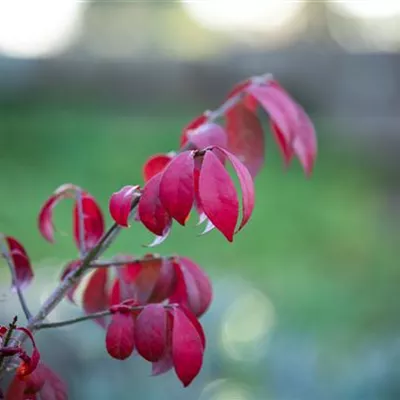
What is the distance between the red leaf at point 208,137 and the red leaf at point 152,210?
114 millimetres

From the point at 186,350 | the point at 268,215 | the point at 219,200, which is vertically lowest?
the point at 268,215

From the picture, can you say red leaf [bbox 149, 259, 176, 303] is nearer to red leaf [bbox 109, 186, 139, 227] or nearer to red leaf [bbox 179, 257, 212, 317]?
red leaf [bbox 179, 257, 212, 317]

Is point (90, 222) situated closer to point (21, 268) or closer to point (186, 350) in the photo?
point (21, 268)

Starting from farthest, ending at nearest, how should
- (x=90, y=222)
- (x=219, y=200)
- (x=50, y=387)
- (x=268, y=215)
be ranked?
(x=268, y=215) < (x=90, y=222) < (x=50, y=387) < (x=219, y=200)

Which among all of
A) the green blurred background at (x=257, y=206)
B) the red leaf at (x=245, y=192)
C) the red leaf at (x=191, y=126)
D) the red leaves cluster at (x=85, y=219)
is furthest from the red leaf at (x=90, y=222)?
the green blurred background at (x=257, y=206)

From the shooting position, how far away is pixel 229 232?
0.53 meters

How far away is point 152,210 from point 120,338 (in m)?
0.11

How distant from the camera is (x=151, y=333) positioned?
23.6 inches

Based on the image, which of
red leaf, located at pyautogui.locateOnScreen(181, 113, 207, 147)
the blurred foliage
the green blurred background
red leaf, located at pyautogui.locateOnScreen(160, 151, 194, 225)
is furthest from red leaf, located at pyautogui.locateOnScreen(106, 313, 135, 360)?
the blurred foliage

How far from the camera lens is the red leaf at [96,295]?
75 cm

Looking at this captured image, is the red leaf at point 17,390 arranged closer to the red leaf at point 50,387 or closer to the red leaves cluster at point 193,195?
the red leaf at point 50,387

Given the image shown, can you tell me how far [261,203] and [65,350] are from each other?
2202mm

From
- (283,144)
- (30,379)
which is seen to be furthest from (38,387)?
(283,144)

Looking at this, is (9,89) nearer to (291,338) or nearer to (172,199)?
(291,338)
